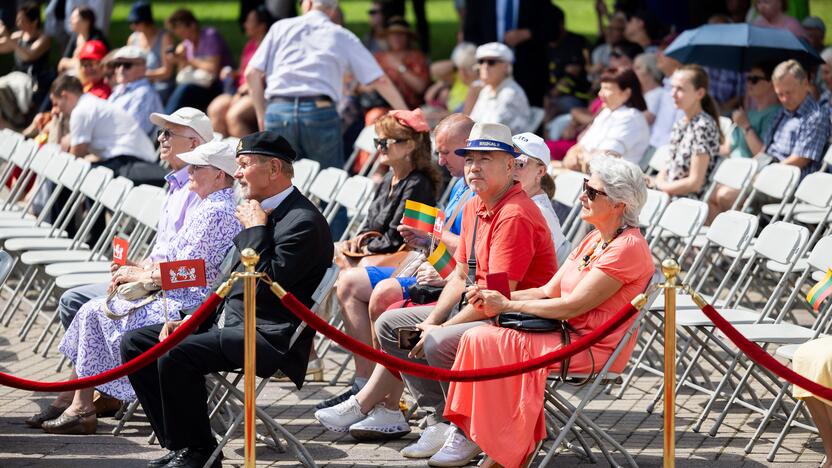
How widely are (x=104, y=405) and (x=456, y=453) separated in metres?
1.97

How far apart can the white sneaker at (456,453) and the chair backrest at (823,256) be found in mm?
1900

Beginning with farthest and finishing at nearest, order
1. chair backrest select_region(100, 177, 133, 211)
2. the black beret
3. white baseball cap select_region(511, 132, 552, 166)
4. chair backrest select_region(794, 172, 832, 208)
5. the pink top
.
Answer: the pink top < chair backrest select_region(100, 177, 133, 211) < chair backrest select_region(794, 172, 832, 208) < white baseball cap select_region(511, 132, 552, 166) < the black beret

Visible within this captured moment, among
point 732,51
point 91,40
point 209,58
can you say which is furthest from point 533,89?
point 91,40

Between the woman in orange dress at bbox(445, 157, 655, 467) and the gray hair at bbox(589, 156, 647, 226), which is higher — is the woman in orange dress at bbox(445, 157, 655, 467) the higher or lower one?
the lower one

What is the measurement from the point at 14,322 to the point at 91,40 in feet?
18.6

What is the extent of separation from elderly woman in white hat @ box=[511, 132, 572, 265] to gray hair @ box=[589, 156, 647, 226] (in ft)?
2.67

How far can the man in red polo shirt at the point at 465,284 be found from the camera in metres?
5.80

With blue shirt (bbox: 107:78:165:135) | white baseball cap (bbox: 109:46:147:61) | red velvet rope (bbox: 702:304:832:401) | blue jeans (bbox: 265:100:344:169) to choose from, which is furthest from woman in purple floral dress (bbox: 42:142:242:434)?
white baseball cap (bbox: 109:46:147:61)

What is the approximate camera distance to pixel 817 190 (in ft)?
26.3

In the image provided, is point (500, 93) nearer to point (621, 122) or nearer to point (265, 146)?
point (621, 122)

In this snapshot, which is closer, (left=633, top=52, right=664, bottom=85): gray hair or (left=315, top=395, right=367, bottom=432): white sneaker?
(left=315, top=395, right=367, bottom=432): white sneaker

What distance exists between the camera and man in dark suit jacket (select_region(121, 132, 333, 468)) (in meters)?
5.65

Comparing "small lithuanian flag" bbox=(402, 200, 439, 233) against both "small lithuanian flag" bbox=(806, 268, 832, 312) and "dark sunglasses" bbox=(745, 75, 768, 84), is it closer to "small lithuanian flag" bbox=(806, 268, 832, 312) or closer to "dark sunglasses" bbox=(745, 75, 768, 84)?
"small lithuanian flag" bbox=(806, 268, 832, 312)

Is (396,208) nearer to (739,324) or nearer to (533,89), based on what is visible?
(739,324)
